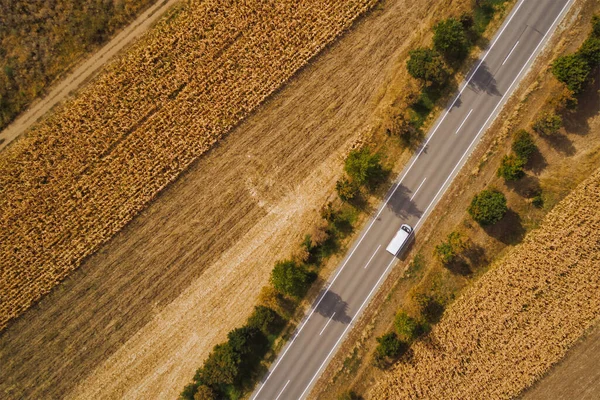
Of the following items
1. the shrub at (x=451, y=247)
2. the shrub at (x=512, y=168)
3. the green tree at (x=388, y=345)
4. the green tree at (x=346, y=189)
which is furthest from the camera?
the green tree at (x=346, y=189)

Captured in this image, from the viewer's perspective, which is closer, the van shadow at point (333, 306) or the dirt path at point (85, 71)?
the van shadow at point (333, 306)

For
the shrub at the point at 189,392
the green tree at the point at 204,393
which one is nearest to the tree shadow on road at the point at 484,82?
the green tree at the point at 204,393

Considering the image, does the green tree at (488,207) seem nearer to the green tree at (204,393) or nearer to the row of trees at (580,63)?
A: the row of trees at (580,63)

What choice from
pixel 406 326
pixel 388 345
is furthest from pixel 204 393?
pixel 406 326

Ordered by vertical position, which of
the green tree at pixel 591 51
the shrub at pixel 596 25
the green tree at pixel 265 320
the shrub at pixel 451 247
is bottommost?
the green tree at pixel 265 320

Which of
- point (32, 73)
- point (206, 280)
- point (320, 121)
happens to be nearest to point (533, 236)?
point (320, 121)

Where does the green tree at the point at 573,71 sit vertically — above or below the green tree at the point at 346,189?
above

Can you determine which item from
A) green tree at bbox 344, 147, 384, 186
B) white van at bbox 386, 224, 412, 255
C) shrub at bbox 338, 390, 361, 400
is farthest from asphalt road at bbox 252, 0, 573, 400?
shrub at bbox 338, 390, 361, 400

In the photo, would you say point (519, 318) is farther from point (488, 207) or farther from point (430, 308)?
point (488, 207)
